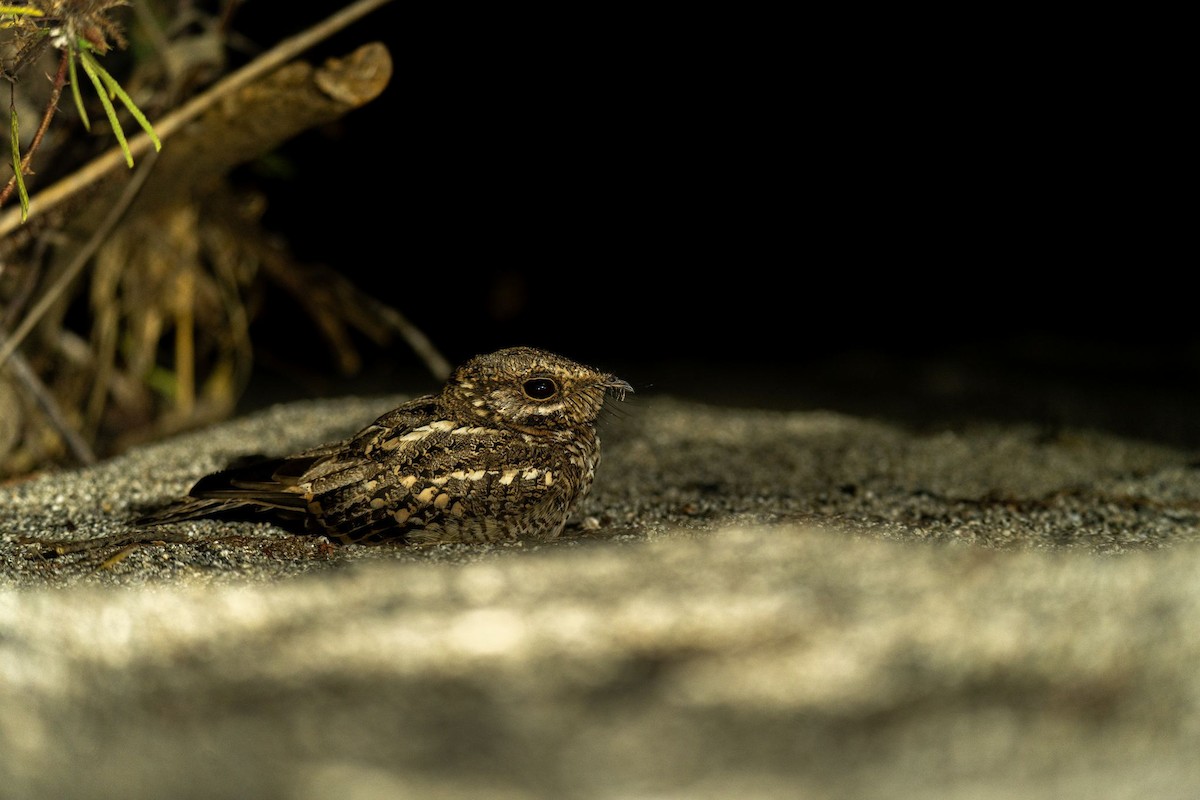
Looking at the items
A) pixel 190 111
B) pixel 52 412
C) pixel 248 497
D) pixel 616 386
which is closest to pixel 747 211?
pixel 190 111

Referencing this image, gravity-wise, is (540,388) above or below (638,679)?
above

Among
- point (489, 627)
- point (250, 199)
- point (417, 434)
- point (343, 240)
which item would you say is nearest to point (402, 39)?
point (343, 240)

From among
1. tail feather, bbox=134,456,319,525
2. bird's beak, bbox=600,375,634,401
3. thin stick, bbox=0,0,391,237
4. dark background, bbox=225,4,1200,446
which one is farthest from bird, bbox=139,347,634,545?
dark background, bbox=225,4,1200,446

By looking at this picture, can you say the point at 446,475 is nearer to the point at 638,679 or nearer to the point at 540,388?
the point at 540,388

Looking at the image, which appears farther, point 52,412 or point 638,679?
point 52,412

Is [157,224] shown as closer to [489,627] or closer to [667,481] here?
[667,481]

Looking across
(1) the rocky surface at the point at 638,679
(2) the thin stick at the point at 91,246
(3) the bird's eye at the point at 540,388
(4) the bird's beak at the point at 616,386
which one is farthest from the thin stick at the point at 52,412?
(1) the rocky surface at the point at 638,679
